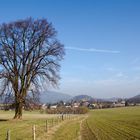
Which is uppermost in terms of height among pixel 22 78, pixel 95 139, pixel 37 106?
pixel 22 78

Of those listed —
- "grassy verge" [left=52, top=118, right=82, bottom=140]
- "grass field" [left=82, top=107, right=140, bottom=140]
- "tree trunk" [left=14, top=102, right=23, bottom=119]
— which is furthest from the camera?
"tree trunk" [left=14, top=102, right=23, bottom=119]

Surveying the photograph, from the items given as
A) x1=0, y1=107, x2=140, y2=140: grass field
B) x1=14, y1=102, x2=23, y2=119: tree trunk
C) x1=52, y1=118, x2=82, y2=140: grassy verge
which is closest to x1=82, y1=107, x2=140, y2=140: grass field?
x1=0, y1=107, x2=140, y2=140: grass field

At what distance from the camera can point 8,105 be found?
1909 inches

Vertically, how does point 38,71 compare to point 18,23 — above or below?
below

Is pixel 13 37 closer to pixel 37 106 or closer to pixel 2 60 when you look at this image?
pixel 2 60

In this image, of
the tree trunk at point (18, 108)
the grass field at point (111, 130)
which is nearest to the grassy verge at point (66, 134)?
the grass field at point (111, 130)

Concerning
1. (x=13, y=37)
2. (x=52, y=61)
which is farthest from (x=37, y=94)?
(x=13, y=37)

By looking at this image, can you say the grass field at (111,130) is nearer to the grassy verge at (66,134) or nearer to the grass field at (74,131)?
the grass field at (74,131)

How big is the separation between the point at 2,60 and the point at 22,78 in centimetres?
378

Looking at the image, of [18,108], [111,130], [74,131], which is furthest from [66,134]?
[18,108]

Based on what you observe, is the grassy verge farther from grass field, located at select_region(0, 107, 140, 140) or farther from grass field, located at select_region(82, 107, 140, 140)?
grass field, located at select_region(82, 107, 140, 140)

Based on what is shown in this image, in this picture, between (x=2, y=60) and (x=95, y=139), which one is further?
(x=2, y=60)

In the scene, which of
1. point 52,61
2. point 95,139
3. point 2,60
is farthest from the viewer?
point 52,61

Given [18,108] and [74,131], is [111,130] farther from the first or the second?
[18,108]
